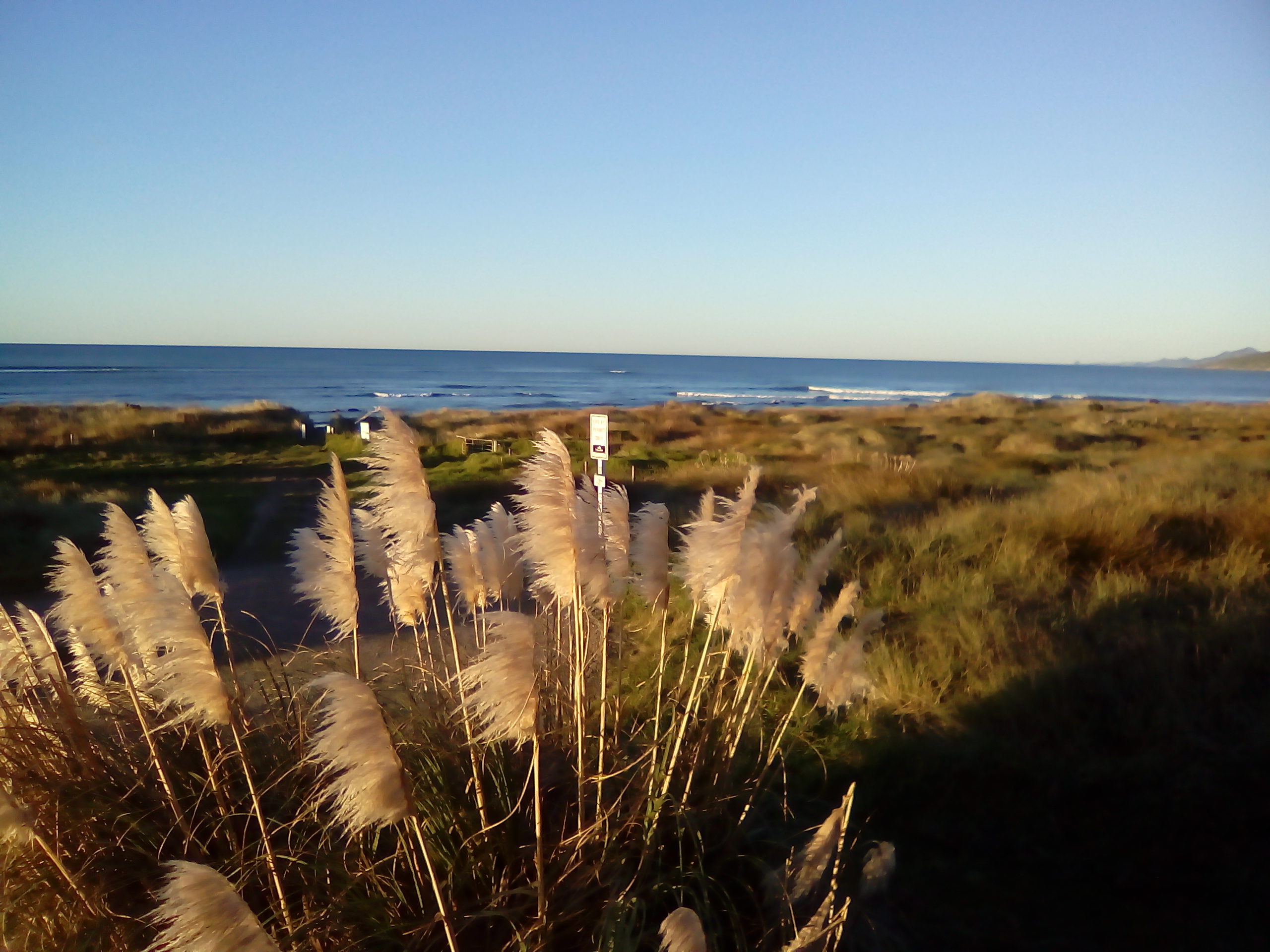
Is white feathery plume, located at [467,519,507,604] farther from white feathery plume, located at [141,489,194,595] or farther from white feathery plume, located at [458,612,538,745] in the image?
white feathery plume, located at [458,612,538,745]

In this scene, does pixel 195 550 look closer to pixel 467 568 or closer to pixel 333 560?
pixel 333 560

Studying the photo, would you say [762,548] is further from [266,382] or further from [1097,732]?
[266,382]

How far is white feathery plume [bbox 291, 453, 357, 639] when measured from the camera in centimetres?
219

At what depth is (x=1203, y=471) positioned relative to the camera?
40.4 feet

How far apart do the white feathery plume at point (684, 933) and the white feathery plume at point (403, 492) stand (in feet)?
3.24

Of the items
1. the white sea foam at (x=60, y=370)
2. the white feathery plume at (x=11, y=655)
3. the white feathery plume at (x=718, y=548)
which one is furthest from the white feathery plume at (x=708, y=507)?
the white sea foam at (x=60, y=370)

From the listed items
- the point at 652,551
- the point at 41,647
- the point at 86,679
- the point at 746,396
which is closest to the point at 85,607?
the point at 41,647

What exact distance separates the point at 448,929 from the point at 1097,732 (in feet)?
13.9

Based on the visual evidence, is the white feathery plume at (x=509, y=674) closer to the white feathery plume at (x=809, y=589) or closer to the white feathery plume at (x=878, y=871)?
the white feathery plume at (x=809, y=589)

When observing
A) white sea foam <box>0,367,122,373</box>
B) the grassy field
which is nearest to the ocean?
white sea foam <box>0,367,122,373</box>

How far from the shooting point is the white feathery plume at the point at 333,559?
7.17 feet

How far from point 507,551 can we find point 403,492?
1.00 m

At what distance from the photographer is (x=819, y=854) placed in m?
2.23

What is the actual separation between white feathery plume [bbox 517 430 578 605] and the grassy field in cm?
132
